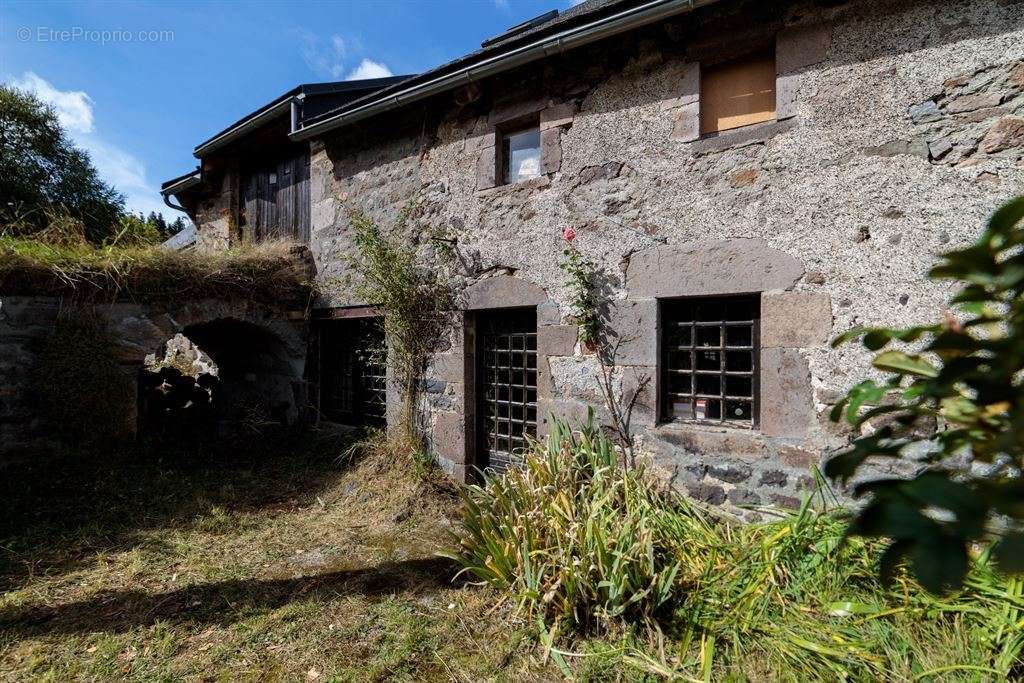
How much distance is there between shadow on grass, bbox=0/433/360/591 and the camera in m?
3.96

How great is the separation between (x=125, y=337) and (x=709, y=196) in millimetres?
5807

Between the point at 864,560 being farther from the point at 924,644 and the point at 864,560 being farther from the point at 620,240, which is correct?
the point at 620,240

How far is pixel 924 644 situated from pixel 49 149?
1945 centimetres

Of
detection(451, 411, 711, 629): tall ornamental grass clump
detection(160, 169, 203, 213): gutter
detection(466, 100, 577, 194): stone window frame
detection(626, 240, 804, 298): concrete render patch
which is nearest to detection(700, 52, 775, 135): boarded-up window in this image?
detection(626, 240, 804, 298): concrete render patch

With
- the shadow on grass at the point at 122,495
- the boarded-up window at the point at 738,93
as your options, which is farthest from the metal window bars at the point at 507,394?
the boarded-up window at the point at 738,93

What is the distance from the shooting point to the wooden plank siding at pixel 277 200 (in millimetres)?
7320

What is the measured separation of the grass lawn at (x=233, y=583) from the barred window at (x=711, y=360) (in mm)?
2018

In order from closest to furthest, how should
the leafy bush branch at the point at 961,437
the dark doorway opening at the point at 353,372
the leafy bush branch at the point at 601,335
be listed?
the leafy bush branch at the point at 961,437, the leafy bush branch at the point at 601,335, the dark doorway opening at the point at 353,372

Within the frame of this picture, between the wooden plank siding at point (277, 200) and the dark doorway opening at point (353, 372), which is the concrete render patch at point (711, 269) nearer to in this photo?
the dark doorway opening at point (353, 372)

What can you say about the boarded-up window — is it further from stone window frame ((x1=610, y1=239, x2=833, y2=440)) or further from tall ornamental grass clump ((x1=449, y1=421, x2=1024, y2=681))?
tall ornamental grass clump ((x1=449, y1=421, x2=1024, y2=681))

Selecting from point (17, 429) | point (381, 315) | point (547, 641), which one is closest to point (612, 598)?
point (547, 641)

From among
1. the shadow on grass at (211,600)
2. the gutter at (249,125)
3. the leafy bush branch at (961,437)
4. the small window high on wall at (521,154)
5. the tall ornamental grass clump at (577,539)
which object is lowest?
the shadow on grass at (211,600)

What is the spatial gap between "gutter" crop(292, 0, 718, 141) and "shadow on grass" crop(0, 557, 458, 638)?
13.3 ft

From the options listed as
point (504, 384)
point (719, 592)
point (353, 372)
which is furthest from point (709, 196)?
point (353, 372)
